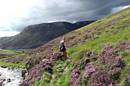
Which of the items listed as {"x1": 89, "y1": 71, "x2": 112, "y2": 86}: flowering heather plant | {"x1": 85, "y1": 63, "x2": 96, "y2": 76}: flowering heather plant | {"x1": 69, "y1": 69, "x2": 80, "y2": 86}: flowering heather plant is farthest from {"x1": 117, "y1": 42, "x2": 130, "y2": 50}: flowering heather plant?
{"x1": 89, "y1": 71, "x2": 112, "y2": 86}: flowering heather plant

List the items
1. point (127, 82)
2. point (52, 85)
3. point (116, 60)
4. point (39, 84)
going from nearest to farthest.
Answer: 1. point (127, 82)
2. point (116, 60)
3. point (52, 85)
4. point (39, 84)

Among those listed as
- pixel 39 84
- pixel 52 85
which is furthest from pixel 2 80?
pixel 52 85

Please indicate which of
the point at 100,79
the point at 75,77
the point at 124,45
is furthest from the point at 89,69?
the point at 124,45

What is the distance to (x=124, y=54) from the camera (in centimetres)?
4069

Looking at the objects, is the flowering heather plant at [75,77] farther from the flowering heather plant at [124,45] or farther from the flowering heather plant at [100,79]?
the flowering heather plant at [124,45]

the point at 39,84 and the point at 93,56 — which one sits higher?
the point at 93,56

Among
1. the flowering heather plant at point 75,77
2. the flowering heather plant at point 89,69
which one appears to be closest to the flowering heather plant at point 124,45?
the flowering heather plant at point 89,69

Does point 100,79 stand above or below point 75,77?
above

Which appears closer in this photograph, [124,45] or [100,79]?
[100,79]

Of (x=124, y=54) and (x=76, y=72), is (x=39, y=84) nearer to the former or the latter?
(x=76, y=72)

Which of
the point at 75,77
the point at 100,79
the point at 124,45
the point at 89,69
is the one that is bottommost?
the point at 75,77

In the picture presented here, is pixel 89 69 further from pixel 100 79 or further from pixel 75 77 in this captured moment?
pixel 100 79

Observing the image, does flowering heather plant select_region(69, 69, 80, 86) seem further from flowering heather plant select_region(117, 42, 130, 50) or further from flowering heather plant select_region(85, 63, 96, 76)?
flowering heather plant select_region(117, 42, 130, 50)

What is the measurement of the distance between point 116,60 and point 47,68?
52.1 feet
